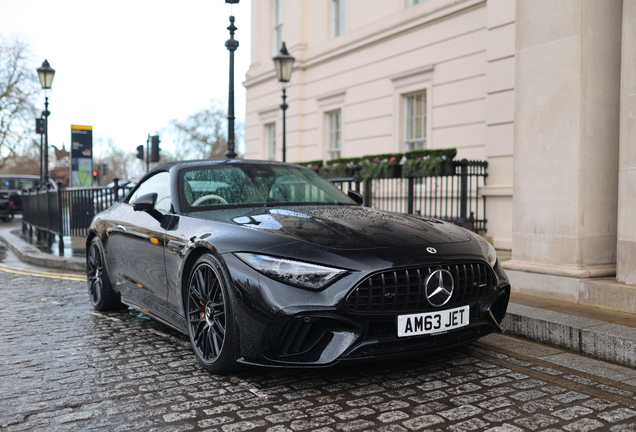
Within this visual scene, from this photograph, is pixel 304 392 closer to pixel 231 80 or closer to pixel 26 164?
pixel 231 80

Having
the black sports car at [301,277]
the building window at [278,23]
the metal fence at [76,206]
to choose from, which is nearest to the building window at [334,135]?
the building window at [278,23]

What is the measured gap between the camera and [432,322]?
343cm

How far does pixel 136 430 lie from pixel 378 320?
132 centimetres

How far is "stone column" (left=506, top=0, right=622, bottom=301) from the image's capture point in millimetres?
5609

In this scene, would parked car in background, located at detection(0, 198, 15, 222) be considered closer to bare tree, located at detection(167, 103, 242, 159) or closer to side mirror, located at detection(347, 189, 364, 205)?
side mirror, located at detection(347, 189, 364, 205)

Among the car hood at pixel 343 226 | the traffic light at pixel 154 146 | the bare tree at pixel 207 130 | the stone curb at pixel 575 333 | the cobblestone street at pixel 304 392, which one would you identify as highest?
the bare tree at pixel 207 130

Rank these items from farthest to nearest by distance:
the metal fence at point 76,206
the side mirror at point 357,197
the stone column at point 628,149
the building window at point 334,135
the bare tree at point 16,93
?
the bare tree at point 16,93 → the building window at point 334,135 → the metal fence at point 76,206 → the side mirror at point 357,197 → the stone column at point 628,149

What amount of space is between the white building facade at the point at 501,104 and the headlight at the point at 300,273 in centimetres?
316

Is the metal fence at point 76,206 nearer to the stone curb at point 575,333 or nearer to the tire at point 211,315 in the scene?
the tire at point 211,315

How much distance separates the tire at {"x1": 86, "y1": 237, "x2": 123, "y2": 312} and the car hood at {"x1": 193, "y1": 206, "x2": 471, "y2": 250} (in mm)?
2021

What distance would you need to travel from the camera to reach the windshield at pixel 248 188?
4.59 m

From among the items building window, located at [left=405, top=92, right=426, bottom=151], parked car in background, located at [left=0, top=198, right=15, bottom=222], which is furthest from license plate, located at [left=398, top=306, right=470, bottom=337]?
parked car in background, located at [left=0, top=198, right=15, bottom=222]

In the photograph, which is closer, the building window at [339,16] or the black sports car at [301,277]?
the black sports car at [301,277]

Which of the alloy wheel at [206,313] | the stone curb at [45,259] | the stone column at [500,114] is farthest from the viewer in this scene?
the stone column at [500,114]
